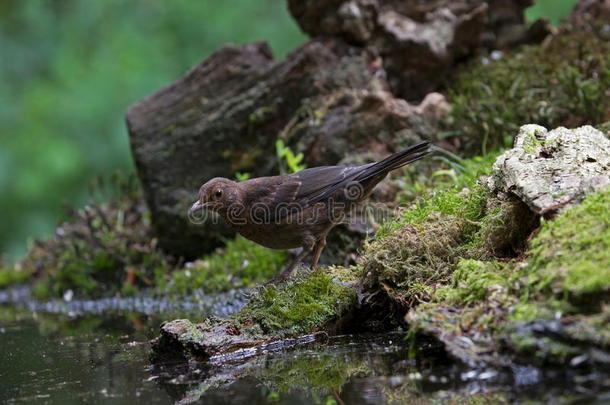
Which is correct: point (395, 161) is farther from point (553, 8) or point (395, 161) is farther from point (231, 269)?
point (553, 8)

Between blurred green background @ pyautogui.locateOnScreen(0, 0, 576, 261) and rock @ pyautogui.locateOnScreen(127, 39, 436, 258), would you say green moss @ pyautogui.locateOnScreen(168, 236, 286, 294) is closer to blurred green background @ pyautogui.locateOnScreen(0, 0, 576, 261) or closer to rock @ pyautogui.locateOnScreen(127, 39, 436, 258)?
rock @ pyautogui.locateOnScreen(127, 39, 436, 258)

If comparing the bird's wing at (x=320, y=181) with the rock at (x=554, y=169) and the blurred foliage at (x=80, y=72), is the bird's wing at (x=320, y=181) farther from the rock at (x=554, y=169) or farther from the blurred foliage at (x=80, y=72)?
the blurred foliage at (x=80, y=72)

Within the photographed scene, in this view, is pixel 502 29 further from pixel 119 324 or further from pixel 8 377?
pixel 8 377

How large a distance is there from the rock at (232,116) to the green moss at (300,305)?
9.88ft

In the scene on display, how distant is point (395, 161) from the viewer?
17.3 ft

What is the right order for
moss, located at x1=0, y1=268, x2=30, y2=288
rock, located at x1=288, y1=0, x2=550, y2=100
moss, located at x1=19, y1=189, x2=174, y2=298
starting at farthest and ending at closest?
1. moss, located at x1=0, y1=268, x2=30, y2=288
2. moss, located at x1=19, y1=189, x2=174, y2=298
3. rock, located at x1=288, y1=0, x2=550, y2=100

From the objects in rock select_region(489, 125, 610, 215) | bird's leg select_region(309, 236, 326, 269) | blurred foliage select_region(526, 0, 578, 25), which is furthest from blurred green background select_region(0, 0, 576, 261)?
rock select_region(489, 125, 610, 215)

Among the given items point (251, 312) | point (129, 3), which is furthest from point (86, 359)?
point (129, 3)

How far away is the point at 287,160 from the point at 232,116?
149cm

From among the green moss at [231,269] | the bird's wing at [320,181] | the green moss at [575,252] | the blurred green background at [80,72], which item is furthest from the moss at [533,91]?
the blurred green background at [80,72]

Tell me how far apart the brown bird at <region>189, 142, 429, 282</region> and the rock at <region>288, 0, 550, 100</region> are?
2.73 meters

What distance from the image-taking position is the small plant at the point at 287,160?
266 inches

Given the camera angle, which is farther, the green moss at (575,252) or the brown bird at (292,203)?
the brown bird at (292,203)

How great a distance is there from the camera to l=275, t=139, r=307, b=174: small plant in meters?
6.75
